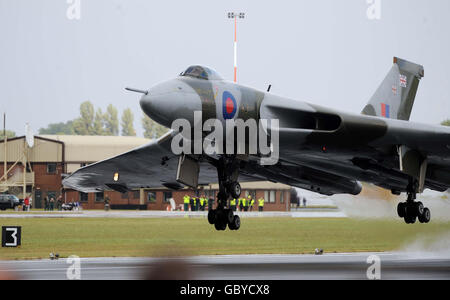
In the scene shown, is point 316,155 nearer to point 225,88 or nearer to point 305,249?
point 225,88

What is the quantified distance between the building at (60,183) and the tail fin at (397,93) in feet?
99.7

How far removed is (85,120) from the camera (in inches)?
4181

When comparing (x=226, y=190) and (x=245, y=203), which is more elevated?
(x=226, y=190)

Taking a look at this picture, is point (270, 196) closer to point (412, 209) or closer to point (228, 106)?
point (412, 209)

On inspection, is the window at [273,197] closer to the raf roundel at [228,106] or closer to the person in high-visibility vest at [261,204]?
the person in high-visibility vest at [261,204]

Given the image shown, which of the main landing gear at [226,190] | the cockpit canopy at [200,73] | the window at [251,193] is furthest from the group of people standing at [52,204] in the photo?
the cockpit canopy at [200,73]

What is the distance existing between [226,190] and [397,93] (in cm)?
877

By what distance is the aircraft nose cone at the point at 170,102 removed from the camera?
1300 cm

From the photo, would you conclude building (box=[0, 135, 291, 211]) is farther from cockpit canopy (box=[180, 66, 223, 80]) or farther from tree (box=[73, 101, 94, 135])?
tree (box=[73, 101, 94, 135])

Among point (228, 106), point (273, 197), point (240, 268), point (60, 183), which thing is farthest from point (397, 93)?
point (60, 183)

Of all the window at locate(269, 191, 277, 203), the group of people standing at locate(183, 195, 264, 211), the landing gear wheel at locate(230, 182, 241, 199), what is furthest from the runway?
the window at locate(269, 191, 277, 203)

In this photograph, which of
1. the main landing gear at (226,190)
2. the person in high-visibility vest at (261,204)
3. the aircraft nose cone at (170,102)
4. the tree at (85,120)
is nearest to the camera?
the aircraft nose cone at (170,102)

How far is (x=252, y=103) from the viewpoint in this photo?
15078mm

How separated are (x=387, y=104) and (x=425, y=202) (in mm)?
4460
